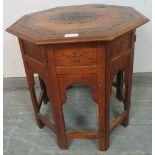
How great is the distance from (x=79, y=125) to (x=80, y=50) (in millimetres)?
806

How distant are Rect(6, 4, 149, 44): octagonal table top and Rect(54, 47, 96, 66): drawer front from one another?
0.08 metres

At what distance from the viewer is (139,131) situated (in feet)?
5.51

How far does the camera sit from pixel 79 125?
1791mm

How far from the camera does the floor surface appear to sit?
158 cm

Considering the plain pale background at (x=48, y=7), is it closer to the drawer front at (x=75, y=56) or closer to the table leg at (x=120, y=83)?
the table leg at (x=120, y=83)

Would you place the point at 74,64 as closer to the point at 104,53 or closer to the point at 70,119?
the point at 104,53

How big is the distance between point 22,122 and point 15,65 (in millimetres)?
630

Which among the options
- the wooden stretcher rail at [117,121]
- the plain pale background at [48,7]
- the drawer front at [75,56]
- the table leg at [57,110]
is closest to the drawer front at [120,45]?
the drawer front at [75,56]

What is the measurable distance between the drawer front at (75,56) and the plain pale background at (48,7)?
2.86 feet

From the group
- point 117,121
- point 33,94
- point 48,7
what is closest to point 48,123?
point 33,94

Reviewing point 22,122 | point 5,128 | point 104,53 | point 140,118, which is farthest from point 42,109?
point 104,53

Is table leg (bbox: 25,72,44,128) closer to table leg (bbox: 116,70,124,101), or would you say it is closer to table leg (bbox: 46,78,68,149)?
table leg (bbox: 46,78,68,149)

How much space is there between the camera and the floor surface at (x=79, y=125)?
5.18 feet

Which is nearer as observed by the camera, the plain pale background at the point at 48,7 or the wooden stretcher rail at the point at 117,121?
the wooden stretcher rail at the point at 117,121
